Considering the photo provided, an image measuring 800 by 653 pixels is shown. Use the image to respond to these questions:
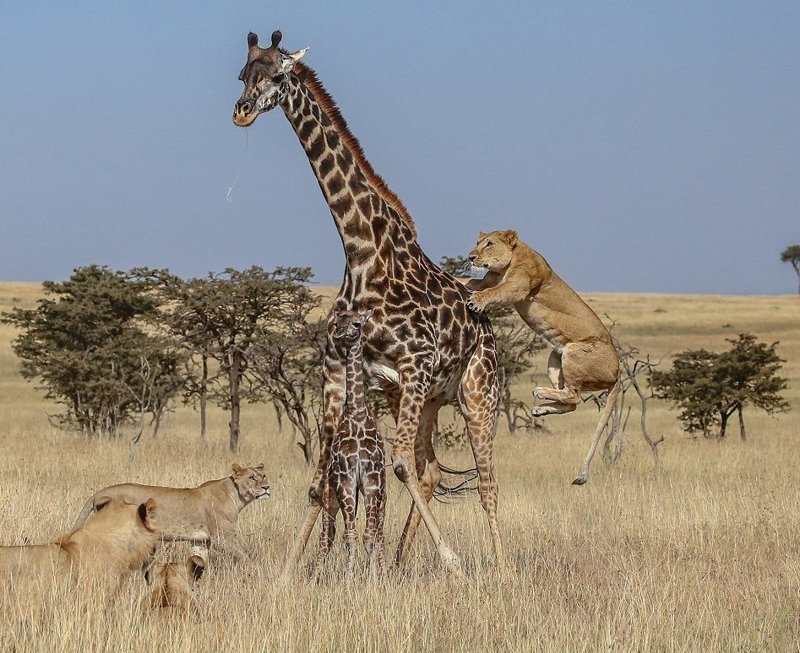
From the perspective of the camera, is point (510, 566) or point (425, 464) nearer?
point (510, 566)

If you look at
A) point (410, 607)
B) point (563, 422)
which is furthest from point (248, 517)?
point (563, 422)

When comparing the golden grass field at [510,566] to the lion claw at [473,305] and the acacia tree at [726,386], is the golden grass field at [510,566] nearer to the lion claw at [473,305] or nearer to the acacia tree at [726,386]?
the lion claw at [473,305]

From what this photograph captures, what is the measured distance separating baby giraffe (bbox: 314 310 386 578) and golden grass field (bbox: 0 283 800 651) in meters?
0.30

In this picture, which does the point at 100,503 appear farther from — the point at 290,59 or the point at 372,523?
the point at 290,59

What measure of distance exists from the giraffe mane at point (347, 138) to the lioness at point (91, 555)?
8.62 feet

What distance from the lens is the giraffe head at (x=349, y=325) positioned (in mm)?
6824

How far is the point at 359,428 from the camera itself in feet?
22.2

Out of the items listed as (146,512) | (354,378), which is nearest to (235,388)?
(354,378)

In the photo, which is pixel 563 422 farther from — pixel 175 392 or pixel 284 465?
pixel 284 465

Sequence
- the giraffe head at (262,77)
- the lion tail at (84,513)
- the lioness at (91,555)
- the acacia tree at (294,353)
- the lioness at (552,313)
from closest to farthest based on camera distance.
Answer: the lioness at (91,555), the giraffe head at (262,77), the lioness at (552,313), the lion tail at (84,513), the acacia tree at (294,353)

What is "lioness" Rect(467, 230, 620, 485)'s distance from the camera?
7.42 m

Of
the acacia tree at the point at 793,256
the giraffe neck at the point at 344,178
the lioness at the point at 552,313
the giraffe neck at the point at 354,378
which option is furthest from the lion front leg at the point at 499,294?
the acacia tree at the point at 793,256

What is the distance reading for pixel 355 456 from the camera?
6773mm

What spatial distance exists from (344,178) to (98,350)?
14.6 metres
